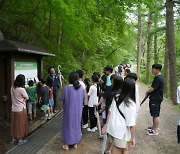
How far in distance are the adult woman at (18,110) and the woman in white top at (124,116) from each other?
2982 mm

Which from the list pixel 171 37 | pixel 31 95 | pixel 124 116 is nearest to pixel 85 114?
pixel 31 95

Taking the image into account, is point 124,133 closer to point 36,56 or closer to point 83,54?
point 36,56

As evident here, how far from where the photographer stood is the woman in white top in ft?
11.0

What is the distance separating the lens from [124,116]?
338cm

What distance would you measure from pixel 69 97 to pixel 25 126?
171 centimetres

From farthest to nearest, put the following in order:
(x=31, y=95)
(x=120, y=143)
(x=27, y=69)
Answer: (x=27, y=69) → (x=31, y=95) → (x=120, y=143)

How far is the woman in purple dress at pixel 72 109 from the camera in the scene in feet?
17.3

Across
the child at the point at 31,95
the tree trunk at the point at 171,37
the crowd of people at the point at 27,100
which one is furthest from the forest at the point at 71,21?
the child at the point at 31,95

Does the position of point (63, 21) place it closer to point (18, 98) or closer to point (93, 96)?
point (93, 96)

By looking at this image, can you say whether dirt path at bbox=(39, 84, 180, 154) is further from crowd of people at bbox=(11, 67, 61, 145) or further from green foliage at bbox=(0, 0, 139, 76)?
green foliage at bbox=(0, 0, 139, 76)

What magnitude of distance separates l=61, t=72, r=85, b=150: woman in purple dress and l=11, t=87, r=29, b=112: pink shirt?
3.57 ft

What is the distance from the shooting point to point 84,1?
7.61m

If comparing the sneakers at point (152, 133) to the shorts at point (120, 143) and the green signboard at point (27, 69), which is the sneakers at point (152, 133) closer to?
the shorts at point (120, 143)

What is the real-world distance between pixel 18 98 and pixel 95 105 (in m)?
2.13
